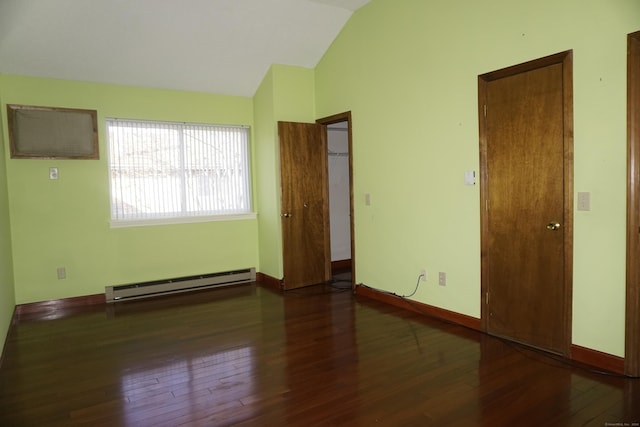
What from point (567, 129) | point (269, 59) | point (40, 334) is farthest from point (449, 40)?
point (40, 334)

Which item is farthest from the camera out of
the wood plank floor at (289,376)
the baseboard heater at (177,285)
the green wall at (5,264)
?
the baseboard heater at (177,285)

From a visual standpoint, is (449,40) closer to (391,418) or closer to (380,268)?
(380,268)

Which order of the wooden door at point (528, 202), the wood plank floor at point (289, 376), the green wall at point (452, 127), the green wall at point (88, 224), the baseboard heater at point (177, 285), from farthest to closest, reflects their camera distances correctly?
the baseboard heater at point (177, 285), the green wall at point (88, 224), the wooden door at point (528, 202), the green wall at point (452, 127), the wood plank floor at point (289, 376)

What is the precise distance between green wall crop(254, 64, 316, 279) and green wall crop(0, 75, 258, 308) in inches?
19.3

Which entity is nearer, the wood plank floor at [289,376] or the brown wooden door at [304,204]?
the wood plank floor at [289,376]

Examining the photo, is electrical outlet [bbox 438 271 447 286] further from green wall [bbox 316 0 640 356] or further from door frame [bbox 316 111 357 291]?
door frame [bbox 316 111 357 291]

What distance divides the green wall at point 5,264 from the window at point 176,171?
0.97 meters

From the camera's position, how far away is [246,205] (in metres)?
5.60

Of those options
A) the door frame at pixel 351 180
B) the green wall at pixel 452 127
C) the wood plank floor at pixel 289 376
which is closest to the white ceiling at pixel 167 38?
the green wall at pixel 452 127

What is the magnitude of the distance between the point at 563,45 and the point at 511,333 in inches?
82.6

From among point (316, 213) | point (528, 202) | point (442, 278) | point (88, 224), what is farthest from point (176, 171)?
point (528, 202)

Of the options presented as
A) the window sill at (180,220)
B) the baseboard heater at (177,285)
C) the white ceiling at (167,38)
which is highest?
the white ceiling at (167,38)

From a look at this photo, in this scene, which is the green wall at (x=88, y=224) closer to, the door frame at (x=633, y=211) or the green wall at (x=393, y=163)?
the green wall at (x=393, y=163)

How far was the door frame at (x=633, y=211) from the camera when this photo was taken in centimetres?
246
